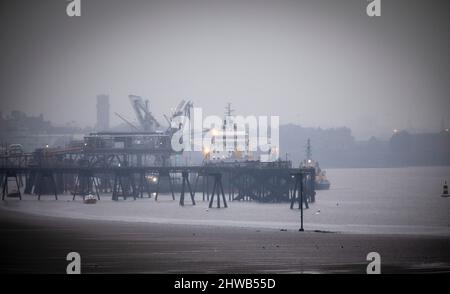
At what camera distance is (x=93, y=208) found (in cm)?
10869

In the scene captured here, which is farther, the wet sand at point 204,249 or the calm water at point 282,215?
the calm water at point 282,215

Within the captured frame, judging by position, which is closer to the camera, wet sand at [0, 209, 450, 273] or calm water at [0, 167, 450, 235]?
wet sand at [0, 209, 450, 273]

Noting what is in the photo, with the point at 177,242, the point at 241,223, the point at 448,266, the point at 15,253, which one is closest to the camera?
the point at 448,266

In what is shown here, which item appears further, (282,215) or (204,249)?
(282,215)

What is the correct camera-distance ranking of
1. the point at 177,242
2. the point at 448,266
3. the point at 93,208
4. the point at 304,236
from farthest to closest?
the point at 93,208 → the point at 304,236 → the point at 177,242 → the point at 448,266

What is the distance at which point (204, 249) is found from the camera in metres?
56.8

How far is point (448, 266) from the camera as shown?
4828cm

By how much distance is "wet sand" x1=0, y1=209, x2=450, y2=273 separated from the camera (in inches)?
1876

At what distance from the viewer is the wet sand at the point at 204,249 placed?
4766cm
